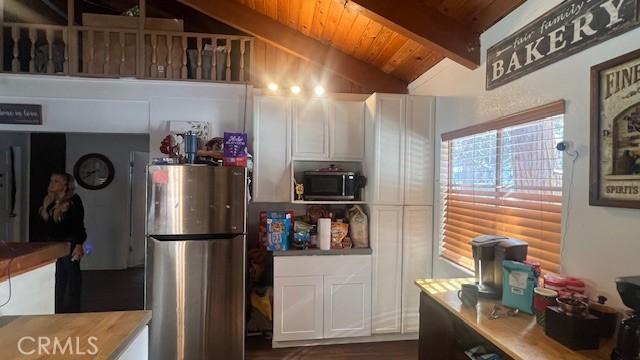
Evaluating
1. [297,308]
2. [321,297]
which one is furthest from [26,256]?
[321,297]

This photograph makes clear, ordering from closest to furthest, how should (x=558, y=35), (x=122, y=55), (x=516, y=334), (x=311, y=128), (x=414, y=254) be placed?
(x=516, y=334)
(x=558, y=35)
(x=414, y=254)
(x=311, y=128)
(x=122, y=55)

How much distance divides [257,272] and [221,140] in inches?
51.7

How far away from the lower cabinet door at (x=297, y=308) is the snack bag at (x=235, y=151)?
1.04 m

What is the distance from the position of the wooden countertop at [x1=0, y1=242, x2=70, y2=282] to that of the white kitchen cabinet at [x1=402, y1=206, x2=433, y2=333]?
8.07 feet

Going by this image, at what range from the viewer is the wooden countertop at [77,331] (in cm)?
104

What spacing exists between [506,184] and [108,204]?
17.9 ft

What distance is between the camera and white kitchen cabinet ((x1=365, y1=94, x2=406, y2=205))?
10.0 feet

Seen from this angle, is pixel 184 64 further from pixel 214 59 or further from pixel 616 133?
pixel 616 133

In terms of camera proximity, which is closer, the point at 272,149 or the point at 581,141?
the point at 581,141

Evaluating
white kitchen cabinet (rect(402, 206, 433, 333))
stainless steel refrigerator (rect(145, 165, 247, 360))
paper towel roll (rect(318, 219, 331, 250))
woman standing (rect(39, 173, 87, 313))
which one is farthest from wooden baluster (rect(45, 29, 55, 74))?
white kitchen cabinet (rect(402, 206, 433, 333))

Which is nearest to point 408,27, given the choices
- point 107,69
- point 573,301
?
point 573,301

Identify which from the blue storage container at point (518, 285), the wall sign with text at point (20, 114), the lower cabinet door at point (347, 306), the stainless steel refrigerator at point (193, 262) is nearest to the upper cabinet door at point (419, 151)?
the lower cabinet door at point (347, 306)

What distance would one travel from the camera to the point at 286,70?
3.72m

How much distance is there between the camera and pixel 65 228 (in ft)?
10.5
